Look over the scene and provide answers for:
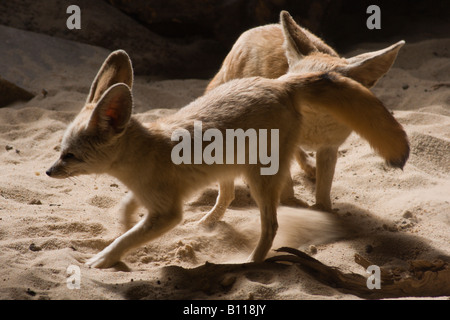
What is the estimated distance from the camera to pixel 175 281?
122 inches

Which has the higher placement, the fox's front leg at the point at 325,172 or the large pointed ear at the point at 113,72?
the large pointed ear at the point at 113,72

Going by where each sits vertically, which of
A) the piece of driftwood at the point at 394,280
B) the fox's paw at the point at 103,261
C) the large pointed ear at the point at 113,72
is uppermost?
the large pointed ear at the point at 113,72

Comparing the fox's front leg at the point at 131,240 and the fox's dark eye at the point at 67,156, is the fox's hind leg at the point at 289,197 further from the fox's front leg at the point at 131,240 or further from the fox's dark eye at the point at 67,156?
the fox's dark eye at the point at 67,156

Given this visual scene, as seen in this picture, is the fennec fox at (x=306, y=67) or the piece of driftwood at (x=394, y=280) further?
the fennec fox at (x=306, y=67)

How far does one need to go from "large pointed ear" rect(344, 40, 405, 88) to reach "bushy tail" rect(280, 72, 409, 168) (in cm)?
62

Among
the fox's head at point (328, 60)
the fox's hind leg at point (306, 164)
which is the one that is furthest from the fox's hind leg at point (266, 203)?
the fox's hind leg at point (306, 164)

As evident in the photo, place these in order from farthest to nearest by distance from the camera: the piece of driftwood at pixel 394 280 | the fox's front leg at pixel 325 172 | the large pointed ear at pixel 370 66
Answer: the fox's front leg at pixel 325 172 → the large pointed ear at pixel 370 66 → the piece of driftwood at pixel 394 280

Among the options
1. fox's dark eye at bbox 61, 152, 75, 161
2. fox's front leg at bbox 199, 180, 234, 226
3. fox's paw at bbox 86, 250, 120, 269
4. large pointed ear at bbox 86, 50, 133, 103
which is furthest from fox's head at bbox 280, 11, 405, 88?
fox's paw at bbox 86, 250, 120, 269

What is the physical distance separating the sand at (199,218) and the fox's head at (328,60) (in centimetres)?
108

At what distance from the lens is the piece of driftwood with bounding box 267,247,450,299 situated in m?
3.10

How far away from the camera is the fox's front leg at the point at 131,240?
129 inches

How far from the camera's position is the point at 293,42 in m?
4.38

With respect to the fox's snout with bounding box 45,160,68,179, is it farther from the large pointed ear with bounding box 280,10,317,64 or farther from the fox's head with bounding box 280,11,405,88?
the large pointed ear with bounding box 280,10,317,64
